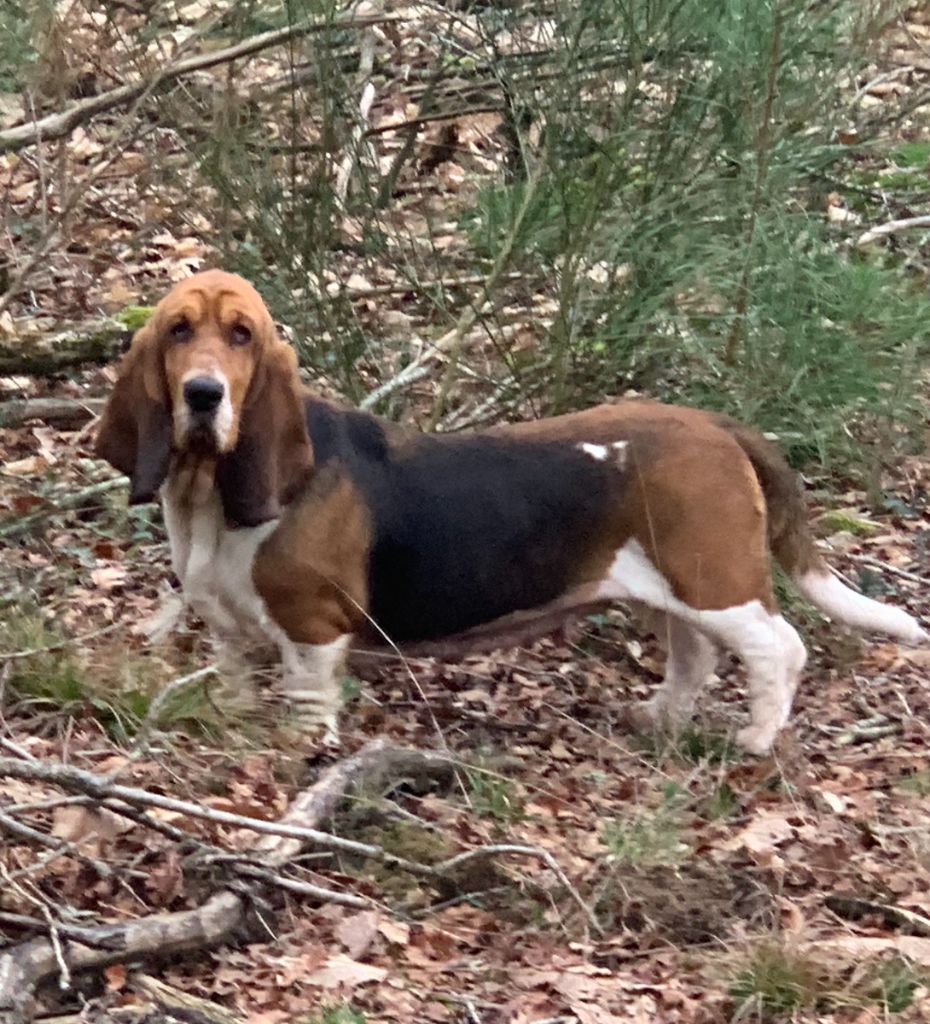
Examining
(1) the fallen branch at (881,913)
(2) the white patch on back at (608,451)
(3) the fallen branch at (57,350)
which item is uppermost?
(2) the white patch on back at (608,451)

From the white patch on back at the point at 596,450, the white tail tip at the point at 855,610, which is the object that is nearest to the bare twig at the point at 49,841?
the white patch on back at the point at 596,450

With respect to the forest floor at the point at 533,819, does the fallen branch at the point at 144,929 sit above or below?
above

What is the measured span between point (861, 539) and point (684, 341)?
153cm

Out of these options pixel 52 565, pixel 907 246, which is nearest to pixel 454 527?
pixel 52 565

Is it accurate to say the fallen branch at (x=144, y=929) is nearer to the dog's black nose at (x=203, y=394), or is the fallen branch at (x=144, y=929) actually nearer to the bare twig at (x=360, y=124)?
the dog's black nose at (x=203, y=394)

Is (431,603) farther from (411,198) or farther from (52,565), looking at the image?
(411,198)

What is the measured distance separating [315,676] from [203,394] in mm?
1009

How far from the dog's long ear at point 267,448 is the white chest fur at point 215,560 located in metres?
0.06

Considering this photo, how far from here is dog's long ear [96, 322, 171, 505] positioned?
5262 millimetres

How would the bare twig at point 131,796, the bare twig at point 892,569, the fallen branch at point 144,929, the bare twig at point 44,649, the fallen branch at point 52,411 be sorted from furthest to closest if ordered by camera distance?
the fallen branch at point 52,411 → the bare twig at point 892,569 → the bare twig at point 44,649 → the bare twig at point 131,796 → the fallen branch at point 144,929

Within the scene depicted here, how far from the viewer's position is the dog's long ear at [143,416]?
207 inches

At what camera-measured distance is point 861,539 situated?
775 cm

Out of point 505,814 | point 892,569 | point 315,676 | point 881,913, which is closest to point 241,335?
point 315,676

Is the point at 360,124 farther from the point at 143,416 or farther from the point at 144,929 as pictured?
the point at 144,929
